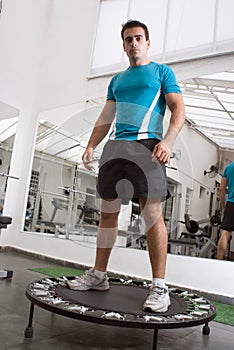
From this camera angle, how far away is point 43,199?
415cm

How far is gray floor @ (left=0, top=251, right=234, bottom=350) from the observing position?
136cm

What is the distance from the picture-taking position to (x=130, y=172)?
1.59 metres

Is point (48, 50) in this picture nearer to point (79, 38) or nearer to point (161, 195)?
point (79, 38)

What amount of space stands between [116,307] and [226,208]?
1.71m

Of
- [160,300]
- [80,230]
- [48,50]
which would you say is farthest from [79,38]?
[160,300]

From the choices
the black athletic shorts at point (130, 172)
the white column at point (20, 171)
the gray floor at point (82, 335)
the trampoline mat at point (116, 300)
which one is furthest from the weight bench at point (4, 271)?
the white column at point (20, 171)

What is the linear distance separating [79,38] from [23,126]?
1.36m

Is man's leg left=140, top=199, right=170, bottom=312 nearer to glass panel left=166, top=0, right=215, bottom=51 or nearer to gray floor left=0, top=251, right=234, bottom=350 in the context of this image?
gray floor left=0, top=251, right=234, bottom=350

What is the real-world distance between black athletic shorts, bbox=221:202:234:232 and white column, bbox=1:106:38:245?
8.24 ft

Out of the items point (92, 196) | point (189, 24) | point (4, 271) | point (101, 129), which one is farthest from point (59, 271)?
point (189, 24)

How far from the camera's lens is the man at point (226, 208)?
2.69 m

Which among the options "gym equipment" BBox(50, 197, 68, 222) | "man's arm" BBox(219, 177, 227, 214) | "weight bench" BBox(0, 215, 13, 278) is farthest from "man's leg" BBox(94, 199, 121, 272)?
"gym equipment" BBox(50, 197, 68, 222)

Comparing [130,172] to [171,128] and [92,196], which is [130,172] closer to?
[171,128]

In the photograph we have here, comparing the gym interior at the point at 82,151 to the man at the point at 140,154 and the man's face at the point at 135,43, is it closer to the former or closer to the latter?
the man at the point at 140,154
